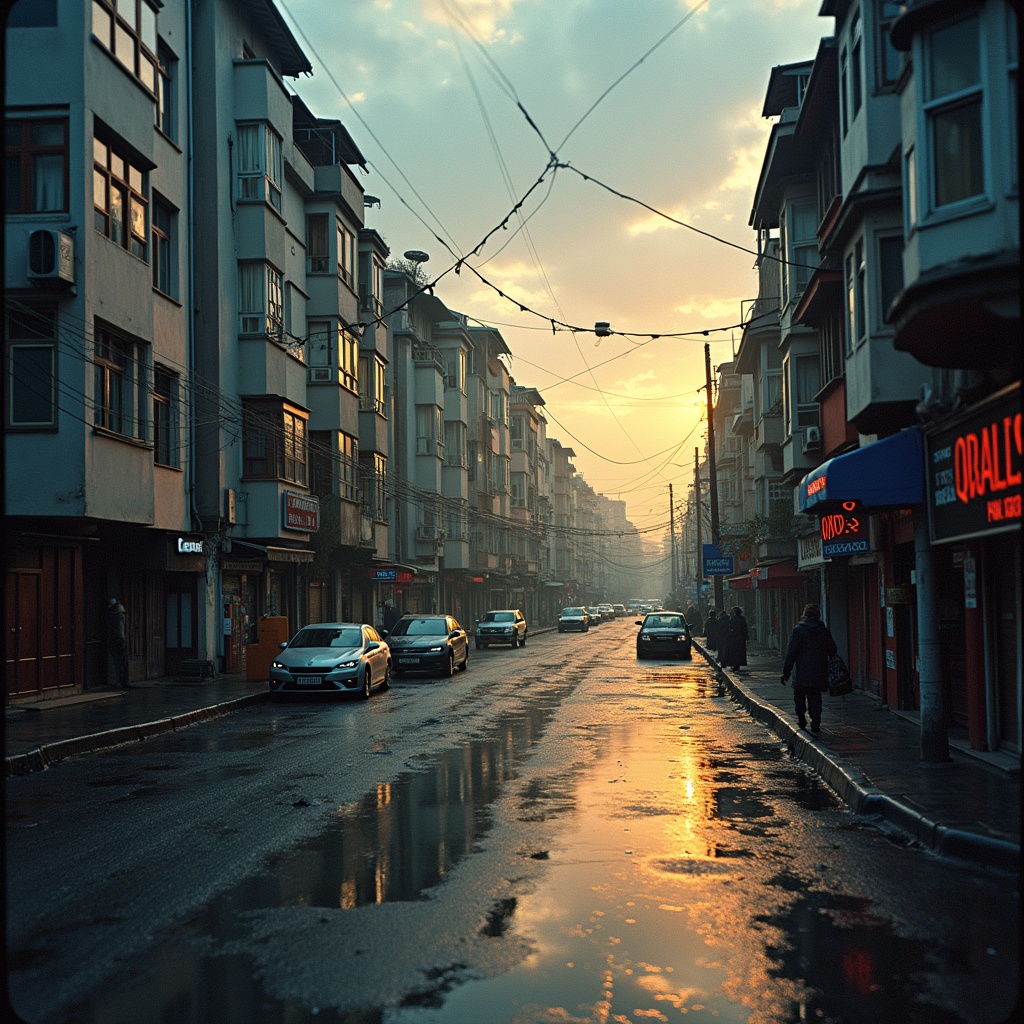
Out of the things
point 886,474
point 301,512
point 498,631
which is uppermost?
point 301,512

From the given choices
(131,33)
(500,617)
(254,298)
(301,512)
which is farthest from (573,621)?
(131,33)

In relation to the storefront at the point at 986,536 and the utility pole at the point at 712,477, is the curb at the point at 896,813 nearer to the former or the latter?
the storefront at the point at 986,536

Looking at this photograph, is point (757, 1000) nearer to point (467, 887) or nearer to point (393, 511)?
point (467, 887)

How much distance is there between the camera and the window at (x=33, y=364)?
20156 millimetres

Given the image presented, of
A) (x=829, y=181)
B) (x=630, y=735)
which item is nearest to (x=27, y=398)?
(x=630, y=735)

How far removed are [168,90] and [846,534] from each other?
17878 mm

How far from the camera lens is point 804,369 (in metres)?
27.8

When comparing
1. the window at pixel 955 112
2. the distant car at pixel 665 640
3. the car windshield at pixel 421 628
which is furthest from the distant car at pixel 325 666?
the distant car at pixel 665 640

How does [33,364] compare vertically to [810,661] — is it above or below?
above

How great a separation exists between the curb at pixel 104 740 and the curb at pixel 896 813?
25.6ft

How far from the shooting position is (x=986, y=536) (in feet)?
35.2

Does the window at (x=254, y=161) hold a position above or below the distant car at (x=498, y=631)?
above

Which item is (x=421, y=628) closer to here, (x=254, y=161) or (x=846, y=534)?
(x=254, y=161)

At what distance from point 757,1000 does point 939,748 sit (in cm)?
821
